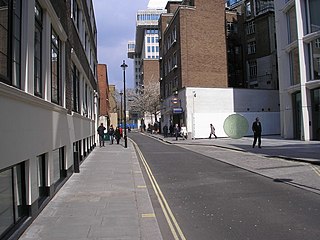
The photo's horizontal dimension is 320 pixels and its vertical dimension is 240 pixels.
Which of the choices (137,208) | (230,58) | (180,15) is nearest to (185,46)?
(180,15)

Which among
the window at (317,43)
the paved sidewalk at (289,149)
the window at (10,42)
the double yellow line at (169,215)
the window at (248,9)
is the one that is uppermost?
the window at (248,9)

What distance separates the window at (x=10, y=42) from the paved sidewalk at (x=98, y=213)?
231cm

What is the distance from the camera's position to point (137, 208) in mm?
7062

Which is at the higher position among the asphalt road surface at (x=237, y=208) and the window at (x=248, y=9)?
the window at (x=248, y=9)

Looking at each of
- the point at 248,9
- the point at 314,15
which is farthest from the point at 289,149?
the point at 248,9

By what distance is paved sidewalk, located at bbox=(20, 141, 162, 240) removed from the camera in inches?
210

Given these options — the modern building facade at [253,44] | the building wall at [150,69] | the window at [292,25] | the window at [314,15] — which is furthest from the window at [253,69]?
the building wall at [150,69]

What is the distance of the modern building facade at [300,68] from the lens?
1073 inches

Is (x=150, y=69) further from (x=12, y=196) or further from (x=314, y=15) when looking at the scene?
(x=12, y=196)

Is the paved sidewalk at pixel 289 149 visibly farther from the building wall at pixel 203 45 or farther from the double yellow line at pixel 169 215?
the building wall at pixel 203 45

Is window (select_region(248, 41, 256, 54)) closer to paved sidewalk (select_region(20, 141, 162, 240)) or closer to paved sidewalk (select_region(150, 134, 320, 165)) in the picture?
paved sidewalk (select_region(150, 134, 320, 165))

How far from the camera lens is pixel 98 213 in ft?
21.6

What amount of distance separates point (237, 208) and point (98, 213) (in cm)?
271

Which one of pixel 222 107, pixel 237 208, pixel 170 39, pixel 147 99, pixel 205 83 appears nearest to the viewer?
pixel 237 208
